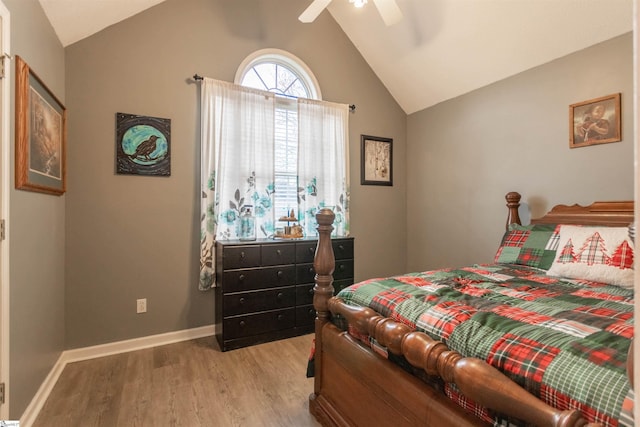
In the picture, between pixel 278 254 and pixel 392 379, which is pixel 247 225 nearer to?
pixel 278 254

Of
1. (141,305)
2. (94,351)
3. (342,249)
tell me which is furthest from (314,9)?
(94,351)

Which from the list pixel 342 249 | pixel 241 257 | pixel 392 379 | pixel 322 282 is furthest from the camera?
pixel 342 249

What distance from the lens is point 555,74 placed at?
2.64 meters

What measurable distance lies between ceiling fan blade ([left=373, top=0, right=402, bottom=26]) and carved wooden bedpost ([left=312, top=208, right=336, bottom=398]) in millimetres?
1525

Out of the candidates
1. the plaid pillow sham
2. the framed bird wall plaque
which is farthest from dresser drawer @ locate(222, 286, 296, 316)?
the plaid pillow sham

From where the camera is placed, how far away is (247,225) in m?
2.97

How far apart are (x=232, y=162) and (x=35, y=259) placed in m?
1.57

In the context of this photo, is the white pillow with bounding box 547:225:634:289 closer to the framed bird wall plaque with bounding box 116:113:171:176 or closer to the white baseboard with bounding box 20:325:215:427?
the white baseboard with bounding box 20:325:215:427

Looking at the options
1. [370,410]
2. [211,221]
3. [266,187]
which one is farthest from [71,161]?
[370,410]

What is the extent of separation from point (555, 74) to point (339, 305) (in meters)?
2.67

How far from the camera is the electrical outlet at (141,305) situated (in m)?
2.68

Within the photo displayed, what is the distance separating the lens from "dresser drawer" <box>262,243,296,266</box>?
9.04ft

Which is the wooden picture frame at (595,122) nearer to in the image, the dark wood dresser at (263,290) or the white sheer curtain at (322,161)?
the white sheer curtain at (322,161)

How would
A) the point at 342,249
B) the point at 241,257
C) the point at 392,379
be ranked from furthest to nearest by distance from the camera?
1. the point at 342,249
2. the point at 241,257
3. the point at 392,379
